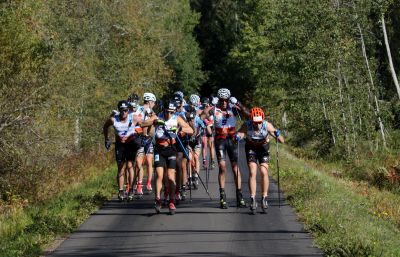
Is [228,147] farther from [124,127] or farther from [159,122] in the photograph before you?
[124,127]

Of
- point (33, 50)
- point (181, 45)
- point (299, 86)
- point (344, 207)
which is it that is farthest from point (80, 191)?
point (181, 45)

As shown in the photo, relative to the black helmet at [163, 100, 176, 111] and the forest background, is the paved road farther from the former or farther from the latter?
the forest background

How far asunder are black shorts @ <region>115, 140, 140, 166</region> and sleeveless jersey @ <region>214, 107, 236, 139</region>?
6.31ft

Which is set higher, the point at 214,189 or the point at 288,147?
the point at 288,147

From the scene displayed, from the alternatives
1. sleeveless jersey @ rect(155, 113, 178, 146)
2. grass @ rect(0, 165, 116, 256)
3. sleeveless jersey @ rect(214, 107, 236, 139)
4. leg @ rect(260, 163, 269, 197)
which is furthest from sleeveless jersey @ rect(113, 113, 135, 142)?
leg @ rect(260, 163, 269, 197)

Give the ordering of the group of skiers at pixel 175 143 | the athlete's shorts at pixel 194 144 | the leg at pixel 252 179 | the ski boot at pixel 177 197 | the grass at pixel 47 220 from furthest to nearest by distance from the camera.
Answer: the athlete's shorts at pixel 194 144, the ski boot at pixel 177 197, the group of skiers at pixel 175 143, the leg at pixel 252 179, the grass at pixel 47 220

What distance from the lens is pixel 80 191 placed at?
59.3 ft

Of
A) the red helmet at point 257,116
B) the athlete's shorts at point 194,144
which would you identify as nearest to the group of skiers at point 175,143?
the red helmet at point 257,116

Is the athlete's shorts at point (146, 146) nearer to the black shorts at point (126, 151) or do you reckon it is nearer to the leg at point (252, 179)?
the black shorts at point (126, 151)

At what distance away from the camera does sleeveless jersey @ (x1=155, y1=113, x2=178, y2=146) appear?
1465cm

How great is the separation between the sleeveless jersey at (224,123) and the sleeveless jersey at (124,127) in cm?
185

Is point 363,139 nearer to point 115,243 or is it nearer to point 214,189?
point 214,189

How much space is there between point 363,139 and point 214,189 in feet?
46.3

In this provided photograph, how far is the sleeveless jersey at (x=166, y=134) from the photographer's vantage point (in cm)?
1465
